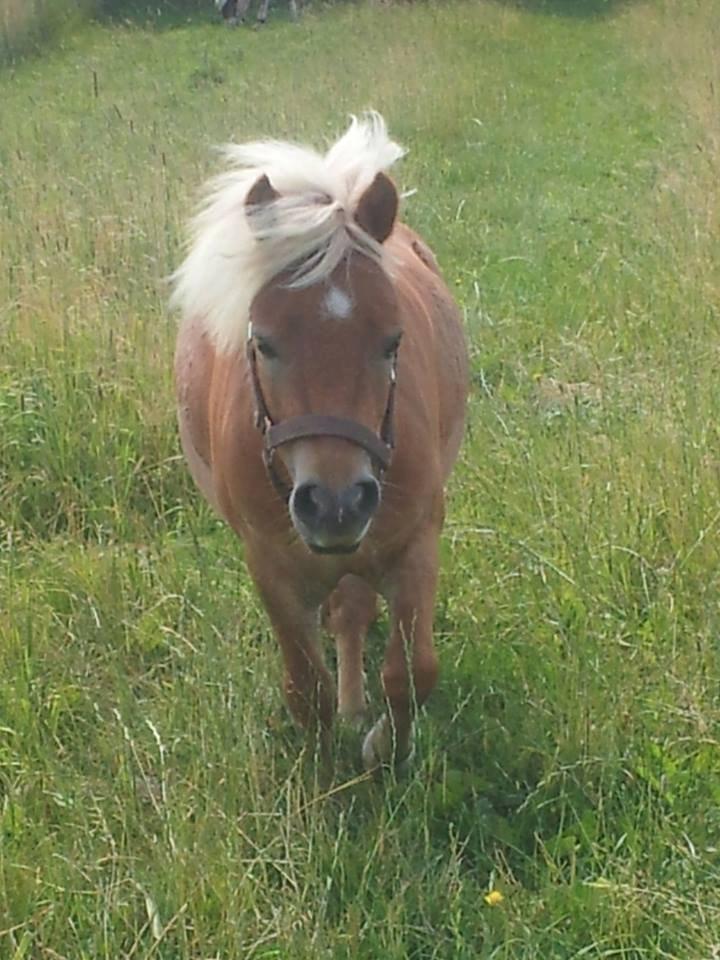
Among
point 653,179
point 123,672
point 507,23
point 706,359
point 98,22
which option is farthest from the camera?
point 98,22

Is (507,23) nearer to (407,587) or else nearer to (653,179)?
(653,179)

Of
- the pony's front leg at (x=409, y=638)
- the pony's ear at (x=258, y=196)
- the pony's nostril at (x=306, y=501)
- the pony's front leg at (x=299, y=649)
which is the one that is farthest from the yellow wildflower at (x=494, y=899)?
the pony's ear at (x=258, y=196)

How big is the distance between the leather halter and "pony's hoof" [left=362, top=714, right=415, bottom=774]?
627 millimetres

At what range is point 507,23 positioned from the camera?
17.7m

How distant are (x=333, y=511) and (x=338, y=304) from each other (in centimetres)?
42

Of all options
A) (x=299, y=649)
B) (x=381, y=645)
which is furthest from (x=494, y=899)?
(x=381, y=645)

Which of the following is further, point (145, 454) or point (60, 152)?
point (60, 152)

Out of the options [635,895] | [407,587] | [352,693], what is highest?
[407,587]

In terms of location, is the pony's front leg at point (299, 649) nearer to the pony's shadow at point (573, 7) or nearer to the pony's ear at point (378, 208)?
the pony's ear at point (378, 208)

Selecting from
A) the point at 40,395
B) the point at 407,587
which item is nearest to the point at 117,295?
the point at 40,395

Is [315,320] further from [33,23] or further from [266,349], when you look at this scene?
[33,23]

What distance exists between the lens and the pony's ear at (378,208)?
2613mm

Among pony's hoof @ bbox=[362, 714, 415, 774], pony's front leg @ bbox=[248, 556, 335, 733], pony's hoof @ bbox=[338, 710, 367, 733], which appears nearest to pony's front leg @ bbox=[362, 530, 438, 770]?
pony's hoof @ bbox=[362, 714, 415, 774]

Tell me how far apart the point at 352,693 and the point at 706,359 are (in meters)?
1.89
